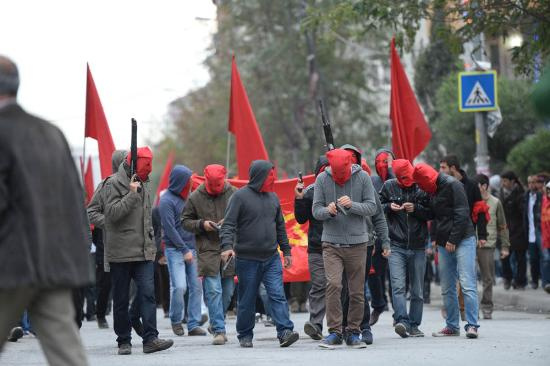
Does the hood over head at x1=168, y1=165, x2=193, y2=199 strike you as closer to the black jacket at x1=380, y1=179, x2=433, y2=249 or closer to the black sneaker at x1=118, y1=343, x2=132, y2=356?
the black jacket at x1=380, y1=179, x2=433, y2=249

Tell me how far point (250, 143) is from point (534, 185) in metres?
5.76

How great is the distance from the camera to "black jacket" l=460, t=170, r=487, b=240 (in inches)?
501

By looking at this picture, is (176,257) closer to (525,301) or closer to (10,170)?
(525,301)

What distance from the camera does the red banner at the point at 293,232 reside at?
14945mm

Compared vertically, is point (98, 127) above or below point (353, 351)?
above

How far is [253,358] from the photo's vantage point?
10.1 metres

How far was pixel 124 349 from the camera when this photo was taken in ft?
36.1

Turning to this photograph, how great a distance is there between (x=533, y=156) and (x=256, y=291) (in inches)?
492

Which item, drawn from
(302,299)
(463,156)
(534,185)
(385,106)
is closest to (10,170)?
(302,299)

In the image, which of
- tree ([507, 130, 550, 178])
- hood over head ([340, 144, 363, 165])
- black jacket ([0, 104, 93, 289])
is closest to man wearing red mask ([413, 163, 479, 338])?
hood over head ([340, 144, 363, 165])

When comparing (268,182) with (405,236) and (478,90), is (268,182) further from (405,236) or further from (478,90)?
(478,90)

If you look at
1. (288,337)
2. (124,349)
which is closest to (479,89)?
(288,337)

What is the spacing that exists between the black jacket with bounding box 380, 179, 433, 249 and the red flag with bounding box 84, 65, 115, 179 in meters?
3.34

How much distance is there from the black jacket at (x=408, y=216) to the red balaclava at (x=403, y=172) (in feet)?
0.28
